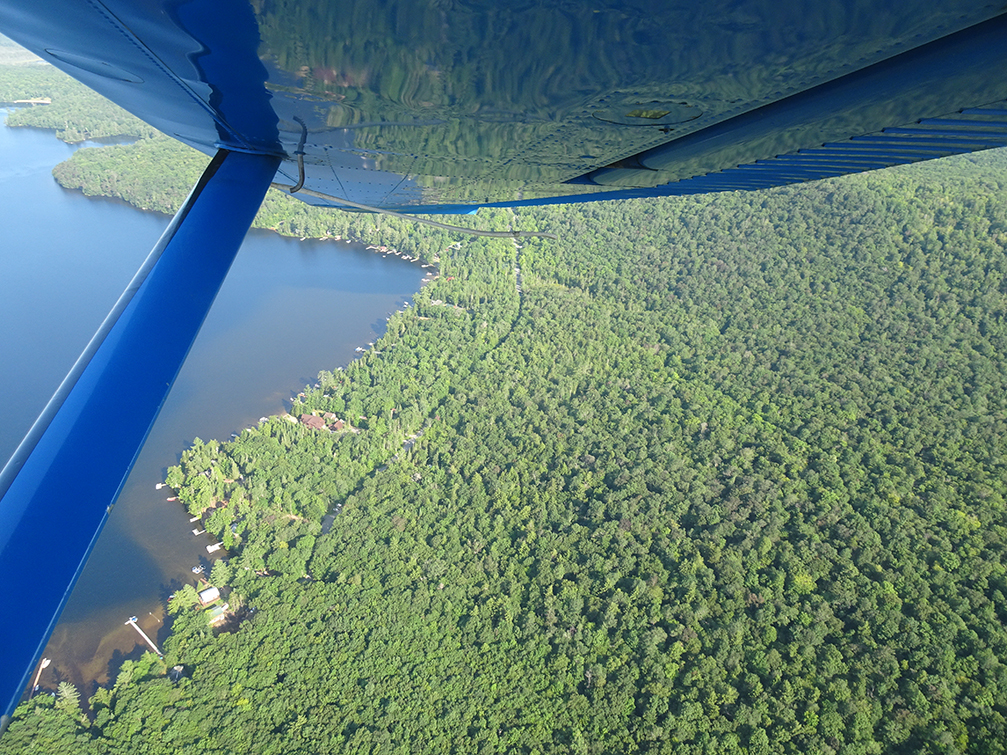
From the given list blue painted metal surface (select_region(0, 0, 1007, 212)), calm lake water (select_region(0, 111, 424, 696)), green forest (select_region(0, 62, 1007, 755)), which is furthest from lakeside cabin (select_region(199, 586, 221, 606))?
blue painted metal surface (select_region(0, 0, 1007, 212))

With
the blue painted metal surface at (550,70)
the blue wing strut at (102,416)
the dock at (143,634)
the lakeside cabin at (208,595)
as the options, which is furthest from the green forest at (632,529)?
the blue painted metal surface at (550,70)

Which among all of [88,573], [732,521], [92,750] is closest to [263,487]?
[88,573]

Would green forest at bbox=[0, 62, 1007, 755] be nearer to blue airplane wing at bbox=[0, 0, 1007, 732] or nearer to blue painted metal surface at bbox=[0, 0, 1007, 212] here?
blue airplane wing at bbox=[0, 0, 1007, 732]

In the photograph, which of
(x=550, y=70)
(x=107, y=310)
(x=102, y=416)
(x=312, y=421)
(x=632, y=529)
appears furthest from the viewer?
(x=107, y=310)

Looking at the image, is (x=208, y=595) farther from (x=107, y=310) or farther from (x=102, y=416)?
(x=107, y=310)

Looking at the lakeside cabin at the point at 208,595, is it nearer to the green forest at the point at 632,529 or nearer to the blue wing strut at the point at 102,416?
the green forest at the point at 632,529

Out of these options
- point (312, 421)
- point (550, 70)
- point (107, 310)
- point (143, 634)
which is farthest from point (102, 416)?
point (107, 310)
